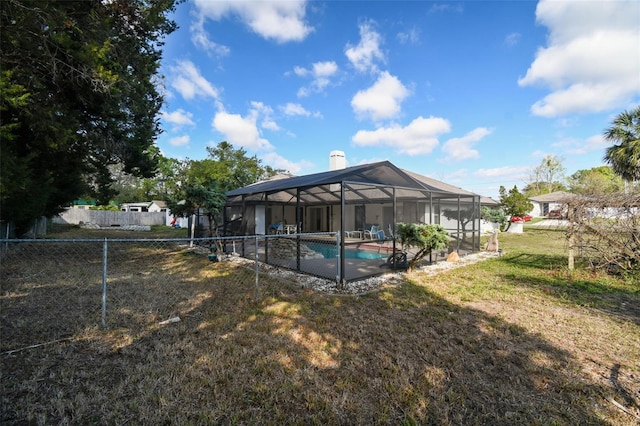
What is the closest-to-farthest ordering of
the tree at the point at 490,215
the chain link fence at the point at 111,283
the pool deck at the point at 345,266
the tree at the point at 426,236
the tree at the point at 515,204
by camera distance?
1. the chain link fence at the point at 111,283
2. the tree at the point at 426,236
3. the pool deck at the point at 345,266
4. the tree at the point at 490,215
5. the tree at the point at 515,204

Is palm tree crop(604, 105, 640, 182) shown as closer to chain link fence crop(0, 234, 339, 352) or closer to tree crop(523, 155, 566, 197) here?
chain link fence crop(0, 234, 339, 352)

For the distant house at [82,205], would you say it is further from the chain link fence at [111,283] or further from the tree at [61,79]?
the tree at [61,79]

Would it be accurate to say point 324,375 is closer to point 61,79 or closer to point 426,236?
point 426,236

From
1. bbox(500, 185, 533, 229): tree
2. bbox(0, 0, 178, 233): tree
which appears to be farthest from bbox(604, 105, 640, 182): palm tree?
bbox(0, 0, 178, 233): tree

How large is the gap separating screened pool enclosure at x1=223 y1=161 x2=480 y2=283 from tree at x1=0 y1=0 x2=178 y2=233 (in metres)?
4.21

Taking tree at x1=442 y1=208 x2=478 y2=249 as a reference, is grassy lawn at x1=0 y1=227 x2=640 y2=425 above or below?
below

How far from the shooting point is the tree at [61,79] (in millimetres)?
4340


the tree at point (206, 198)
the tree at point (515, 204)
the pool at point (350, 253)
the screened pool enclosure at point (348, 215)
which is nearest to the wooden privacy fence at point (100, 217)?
the screened pool enclosure at point (348, 215)

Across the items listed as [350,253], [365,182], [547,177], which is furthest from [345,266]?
[547,177]

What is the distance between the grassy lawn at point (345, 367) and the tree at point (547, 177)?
Result: 48.7 metres

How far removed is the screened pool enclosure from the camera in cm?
666

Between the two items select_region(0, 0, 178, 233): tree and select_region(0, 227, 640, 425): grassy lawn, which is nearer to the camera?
select_region(0, 227, 640, 425): grassy lawn

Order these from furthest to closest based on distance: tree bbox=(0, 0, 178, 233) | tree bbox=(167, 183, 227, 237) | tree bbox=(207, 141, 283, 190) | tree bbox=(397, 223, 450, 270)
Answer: tree bbox=(207, 141, 283, 190), tree bbox=(167, 183, 227, 237), tree bbox=(397, 223, 450, 270), tree bbox=(0, 0, 178, 233)

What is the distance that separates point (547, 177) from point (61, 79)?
5577 cm
